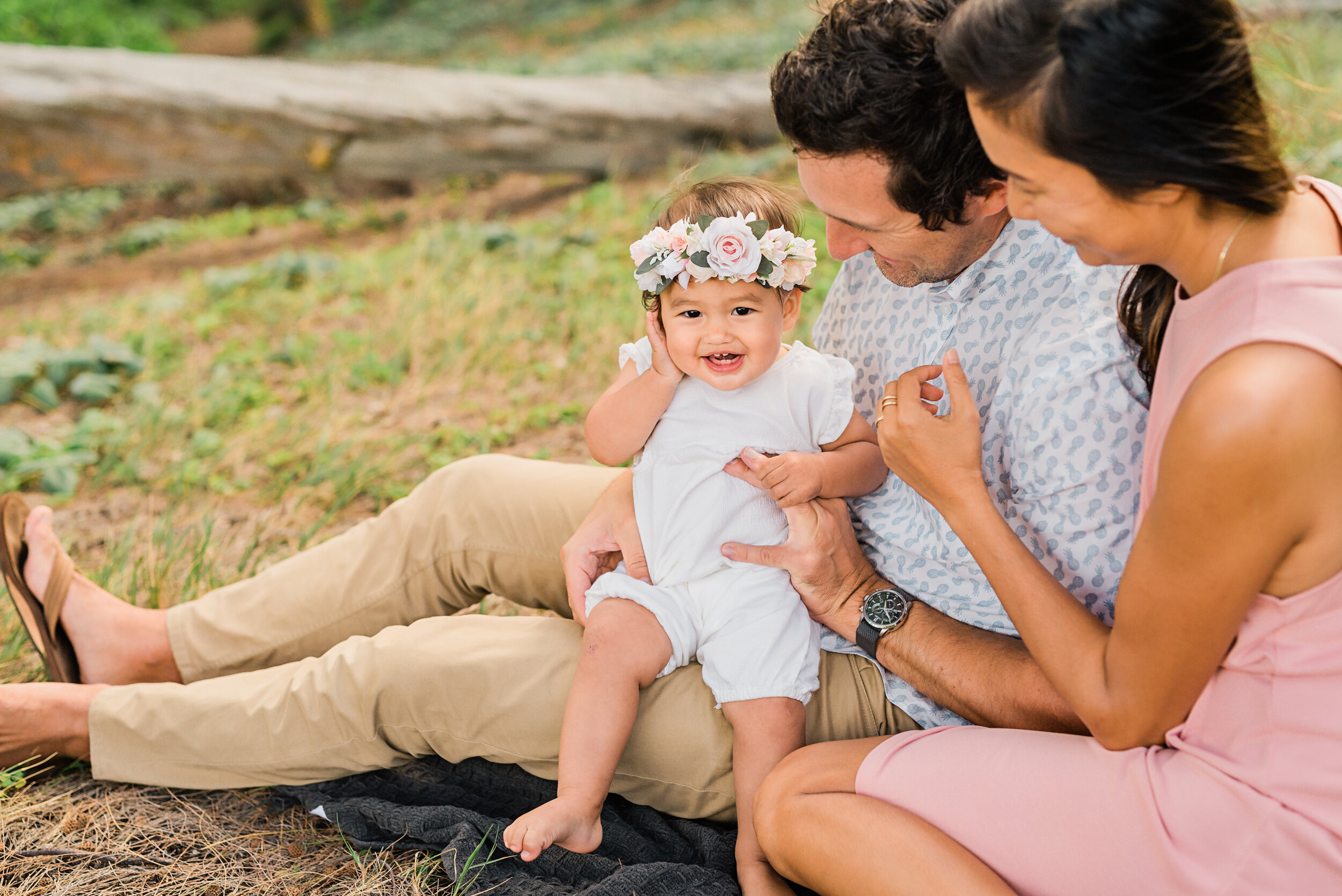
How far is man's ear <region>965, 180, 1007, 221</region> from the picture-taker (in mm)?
1795

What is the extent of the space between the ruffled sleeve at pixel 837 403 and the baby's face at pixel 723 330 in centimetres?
13

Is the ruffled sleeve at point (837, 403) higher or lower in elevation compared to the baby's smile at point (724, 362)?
lower

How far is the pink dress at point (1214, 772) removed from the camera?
50.5 inches

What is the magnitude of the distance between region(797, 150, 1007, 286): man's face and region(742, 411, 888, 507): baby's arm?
0.34m

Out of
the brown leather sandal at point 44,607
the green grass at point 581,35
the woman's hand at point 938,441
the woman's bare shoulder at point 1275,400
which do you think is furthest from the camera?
the green grass at point 581,35

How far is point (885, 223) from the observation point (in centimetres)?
183

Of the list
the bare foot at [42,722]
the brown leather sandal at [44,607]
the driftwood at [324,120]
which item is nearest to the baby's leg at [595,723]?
the bare foot at [42,722]

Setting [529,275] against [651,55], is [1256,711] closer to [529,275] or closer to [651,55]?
[529,275]

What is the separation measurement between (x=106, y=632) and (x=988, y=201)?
2.15 meters

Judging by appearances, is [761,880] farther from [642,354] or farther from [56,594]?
[56,594]

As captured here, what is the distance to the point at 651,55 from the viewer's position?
11.1m

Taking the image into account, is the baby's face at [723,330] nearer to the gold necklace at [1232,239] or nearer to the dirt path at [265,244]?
the gold necklace at [1232,239]

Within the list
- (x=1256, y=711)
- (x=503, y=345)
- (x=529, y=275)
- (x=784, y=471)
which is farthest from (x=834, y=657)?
(x=529, y=275)

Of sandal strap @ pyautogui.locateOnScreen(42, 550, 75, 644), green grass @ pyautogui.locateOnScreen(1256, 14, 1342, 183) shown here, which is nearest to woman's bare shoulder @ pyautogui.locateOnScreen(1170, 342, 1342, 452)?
green grass @ pyautogui.locateOnScreen(1256, 14, 1342, 183)
